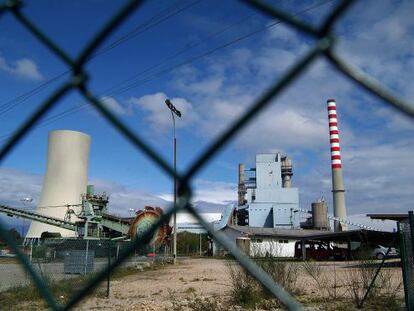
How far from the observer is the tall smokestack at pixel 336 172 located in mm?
46969

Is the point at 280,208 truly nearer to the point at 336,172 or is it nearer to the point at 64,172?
the point at 336,172

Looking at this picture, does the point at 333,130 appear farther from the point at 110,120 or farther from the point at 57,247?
the point at 110,120

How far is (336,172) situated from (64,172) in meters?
27.2

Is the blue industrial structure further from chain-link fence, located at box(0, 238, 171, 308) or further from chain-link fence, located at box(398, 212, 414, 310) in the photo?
chain-link fence, located at box(398, 212, 414, 310)

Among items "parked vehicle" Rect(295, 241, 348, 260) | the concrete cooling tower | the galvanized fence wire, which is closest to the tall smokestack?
"parked vehicle" Rect(295, 241, 348, 260)

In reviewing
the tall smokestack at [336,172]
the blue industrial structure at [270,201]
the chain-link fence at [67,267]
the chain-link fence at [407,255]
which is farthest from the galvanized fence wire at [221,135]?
the blue industrial structure at [270,201]

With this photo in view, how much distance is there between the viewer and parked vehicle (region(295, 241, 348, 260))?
101ft

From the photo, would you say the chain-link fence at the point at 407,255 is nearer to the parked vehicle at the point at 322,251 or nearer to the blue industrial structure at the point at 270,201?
the parked vehicle at the point at 322,251

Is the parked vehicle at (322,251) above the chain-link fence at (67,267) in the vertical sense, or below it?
above

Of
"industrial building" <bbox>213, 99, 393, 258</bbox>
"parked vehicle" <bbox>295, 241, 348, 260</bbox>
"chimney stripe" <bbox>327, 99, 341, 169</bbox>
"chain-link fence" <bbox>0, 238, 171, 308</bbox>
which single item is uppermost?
"chimney stripe" <bbox>327, 99, 341, 169</bbox>

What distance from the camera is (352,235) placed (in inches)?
1240

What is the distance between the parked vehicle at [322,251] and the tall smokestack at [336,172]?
1586cm

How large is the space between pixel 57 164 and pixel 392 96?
40.3 meters

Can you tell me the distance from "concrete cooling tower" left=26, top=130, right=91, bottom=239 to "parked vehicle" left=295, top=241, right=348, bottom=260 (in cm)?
1887
